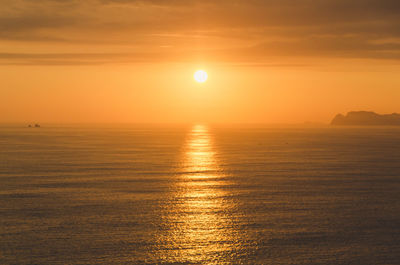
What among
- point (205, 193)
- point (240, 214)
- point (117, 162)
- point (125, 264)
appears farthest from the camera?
point (117, 162)

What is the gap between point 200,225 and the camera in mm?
32031

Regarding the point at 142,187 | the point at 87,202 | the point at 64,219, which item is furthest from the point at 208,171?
the point at 64,219

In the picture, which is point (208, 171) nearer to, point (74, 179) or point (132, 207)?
point (74, 179)

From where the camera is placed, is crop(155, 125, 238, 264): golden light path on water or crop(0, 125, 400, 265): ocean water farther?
crop(0, 125, 400, 265): ocean water

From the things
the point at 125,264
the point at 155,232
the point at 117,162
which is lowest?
the point at 125,264

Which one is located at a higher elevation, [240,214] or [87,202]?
[87,202]

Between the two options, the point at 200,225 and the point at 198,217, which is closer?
the point at 200,225

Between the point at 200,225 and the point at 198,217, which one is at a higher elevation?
the point at 198,217

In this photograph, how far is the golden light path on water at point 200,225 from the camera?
2548cm

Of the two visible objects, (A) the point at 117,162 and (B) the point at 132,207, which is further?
(A) the point at 117,162

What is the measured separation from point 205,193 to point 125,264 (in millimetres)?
22089

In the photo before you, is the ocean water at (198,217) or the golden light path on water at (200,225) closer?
the golden light path on water at (200,225)

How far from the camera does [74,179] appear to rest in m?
54.8

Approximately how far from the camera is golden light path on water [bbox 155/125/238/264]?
1003 inches
